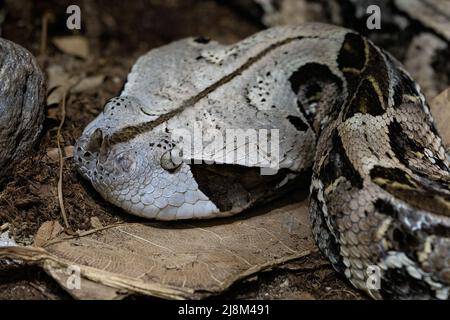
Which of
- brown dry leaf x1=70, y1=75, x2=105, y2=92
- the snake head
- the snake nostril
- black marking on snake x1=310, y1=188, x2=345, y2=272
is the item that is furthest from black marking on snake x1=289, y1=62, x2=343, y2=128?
brown dry leaf x1=70, y1=75, x2=105, y2=92

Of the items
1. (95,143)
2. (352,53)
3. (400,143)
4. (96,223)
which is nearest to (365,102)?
(400,143)

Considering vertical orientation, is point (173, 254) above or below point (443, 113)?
below

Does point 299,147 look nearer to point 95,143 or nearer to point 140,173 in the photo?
point 140,173

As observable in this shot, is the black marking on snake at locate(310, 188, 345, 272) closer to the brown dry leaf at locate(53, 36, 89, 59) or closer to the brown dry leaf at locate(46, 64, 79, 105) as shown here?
the brown dry leaf at locate(46, 64, 79, 105)

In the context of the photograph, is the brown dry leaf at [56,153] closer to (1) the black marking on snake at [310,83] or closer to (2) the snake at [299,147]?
(2) the snake at [299,147]

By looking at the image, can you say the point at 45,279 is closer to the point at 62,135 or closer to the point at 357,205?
the point at 62,135
